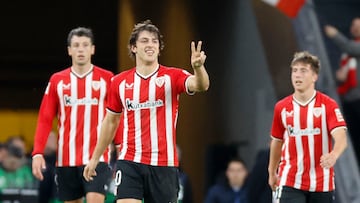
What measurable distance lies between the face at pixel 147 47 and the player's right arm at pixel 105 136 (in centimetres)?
64

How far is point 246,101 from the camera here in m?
17.3

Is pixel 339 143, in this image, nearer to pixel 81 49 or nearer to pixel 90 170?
pixel 90 170

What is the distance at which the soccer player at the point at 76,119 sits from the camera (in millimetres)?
11531

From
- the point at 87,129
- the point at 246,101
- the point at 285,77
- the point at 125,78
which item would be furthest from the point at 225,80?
the point at 125,78

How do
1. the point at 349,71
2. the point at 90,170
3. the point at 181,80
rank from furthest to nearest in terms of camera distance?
the point at 349,71
the point at 90,170
the point at 181,80

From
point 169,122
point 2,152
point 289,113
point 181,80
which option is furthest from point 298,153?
point 2,152

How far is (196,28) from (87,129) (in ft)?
22.9

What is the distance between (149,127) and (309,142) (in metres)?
1.92

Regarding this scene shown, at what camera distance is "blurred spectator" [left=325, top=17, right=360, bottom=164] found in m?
15.6

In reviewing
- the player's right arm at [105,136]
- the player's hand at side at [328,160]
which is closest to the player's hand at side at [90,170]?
the player's right arm at [105,136]

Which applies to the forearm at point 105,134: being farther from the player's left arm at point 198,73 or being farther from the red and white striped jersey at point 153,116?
the player's left arm at point 198,73

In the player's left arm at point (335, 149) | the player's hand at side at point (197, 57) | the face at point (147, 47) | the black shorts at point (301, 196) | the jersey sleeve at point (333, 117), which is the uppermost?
the face at point (147, 47)

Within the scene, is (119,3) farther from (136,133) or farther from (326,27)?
(136,133)

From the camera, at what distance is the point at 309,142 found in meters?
11.2
